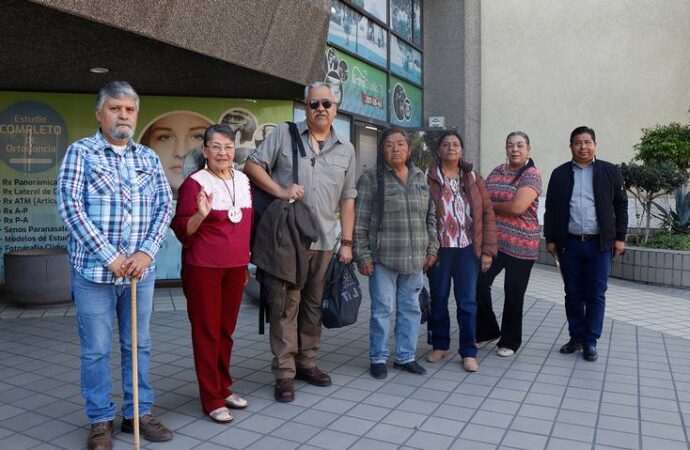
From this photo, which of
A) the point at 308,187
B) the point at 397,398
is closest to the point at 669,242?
the point at 397,398

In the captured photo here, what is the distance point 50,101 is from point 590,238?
6809mm

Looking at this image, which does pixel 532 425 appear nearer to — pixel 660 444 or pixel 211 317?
pixel 660 444

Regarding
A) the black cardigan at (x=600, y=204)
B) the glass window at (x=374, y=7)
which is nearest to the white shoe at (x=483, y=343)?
the black cardigan at (x=600, y=204)

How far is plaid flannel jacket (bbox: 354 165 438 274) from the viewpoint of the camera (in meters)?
4.03

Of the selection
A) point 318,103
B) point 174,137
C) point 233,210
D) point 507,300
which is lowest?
point 507,300

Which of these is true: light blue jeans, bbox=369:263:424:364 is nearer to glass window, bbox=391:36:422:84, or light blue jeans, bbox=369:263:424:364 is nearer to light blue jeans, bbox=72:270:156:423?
light blue jeans, bbox=72:270:156:423

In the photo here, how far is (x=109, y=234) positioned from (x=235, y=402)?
1.35 m

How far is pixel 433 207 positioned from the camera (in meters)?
4.26

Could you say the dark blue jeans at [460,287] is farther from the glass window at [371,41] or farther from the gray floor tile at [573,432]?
the glass window at [371,41]

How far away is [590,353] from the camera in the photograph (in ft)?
15.2

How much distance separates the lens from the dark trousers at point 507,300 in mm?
4570

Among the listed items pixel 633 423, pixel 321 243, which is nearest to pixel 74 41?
pixel 321 243

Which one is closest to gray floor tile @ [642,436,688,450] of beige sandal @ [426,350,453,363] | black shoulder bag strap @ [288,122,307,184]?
beige sandal @ [426,350,453,363]

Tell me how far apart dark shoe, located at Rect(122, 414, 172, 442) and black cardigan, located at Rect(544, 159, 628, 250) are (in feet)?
11.1
